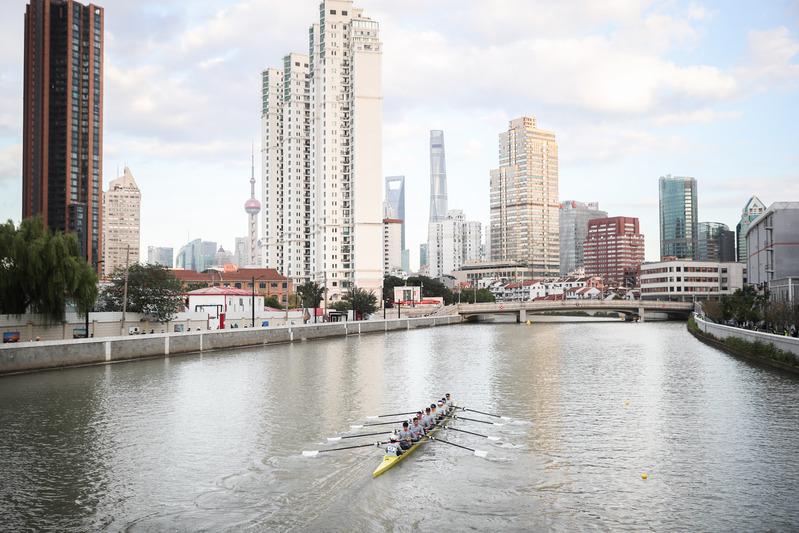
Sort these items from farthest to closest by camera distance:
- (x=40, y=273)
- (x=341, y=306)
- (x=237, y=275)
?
(x=237, y=275) < (x=341, y=306) < (x=40, y=273)

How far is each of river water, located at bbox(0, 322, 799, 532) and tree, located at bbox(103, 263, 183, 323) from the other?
1843cm

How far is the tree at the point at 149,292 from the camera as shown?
6091 cm

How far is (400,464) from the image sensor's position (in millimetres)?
21047

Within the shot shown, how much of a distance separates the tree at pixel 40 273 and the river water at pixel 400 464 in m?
7.56

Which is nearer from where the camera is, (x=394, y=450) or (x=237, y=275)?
(x=394, y=450)

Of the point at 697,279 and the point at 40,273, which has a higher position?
the point at 697,279

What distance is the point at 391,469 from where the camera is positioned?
20453 mm

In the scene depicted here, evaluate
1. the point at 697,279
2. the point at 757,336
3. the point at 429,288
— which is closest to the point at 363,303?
the point at 429,288

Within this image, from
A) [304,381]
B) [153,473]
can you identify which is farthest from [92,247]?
[153,473]

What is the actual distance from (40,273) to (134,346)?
8.72m

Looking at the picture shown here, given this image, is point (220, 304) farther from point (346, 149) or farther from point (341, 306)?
point (346, 149)

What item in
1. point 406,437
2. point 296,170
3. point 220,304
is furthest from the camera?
point 296,170

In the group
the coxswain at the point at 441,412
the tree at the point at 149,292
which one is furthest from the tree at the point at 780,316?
the tree at the point at 149,292

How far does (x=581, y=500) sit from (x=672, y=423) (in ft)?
38.2
